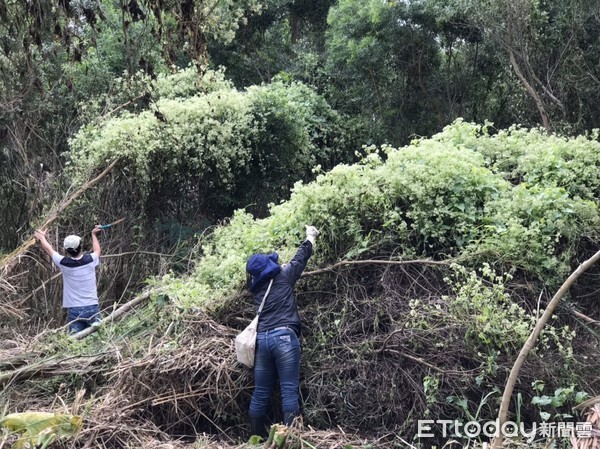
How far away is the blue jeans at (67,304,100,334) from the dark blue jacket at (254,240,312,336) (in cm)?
234

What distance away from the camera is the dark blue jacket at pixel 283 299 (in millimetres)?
5566

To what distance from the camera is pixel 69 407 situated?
5.42 metres

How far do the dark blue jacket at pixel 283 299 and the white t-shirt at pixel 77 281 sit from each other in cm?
243

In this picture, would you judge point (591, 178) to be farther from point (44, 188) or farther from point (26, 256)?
point (44, 188)

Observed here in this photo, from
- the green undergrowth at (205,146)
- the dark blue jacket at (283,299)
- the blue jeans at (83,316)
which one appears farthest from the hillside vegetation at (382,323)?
the green undergrowth at (205,146)

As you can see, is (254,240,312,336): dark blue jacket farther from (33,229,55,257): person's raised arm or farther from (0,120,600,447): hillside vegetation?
(33,229,55,257): person's raised arm

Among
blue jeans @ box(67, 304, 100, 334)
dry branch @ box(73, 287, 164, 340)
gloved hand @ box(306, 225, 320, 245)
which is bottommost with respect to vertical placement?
blue jeans @ box(67, 304, 100, 334)

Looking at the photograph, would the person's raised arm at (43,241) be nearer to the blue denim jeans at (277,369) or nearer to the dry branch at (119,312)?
the dry branch at (119,312)

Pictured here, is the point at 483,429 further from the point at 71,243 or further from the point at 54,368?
the point at 71,243

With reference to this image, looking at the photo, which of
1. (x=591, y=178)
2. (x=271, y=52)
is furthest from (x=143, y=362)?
(x=271, y=52)

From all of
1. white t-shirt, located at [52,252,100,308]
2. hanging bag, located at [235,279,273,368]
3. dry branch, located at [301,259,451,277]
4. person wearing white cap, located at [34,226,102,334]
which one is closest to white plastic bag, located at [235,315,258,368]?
hanging bag, located at [235,279,273,368]

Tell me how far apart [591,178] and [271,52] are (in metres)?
10.1

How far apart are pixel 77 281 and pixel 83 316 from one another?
1.23 ft

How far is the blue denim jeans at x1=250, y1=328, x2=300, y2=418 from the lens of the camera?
17.8ft
